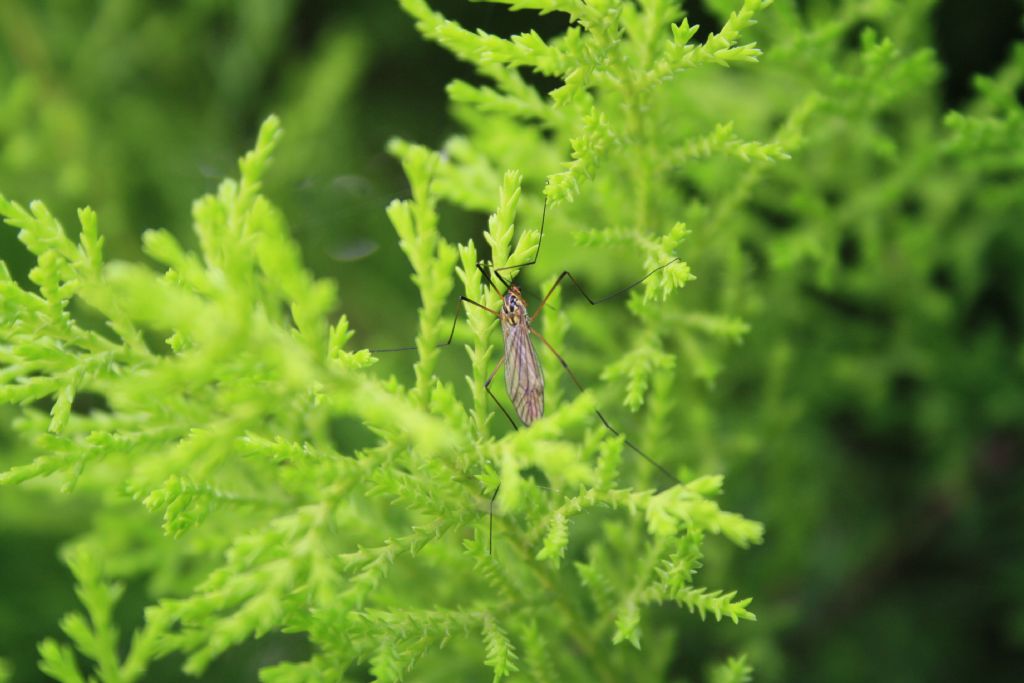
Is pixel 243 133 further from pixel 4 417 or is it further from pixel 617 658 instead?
pixel 617 658

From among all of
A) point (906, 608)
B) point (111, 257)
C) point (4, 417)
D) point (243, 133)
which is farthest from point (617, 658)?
point (243, 133)

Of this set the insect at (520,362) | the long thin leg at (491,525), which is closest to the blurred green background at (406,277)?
Answer: the insect at (520,362)

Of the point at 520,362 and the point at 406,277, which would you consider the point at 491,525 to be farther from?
the point at 406,277

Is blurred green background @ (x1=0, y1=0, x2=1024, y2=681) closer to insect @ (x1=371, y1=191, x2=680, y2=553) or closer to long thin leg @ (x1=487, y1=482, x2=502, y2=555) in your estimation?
insect @ (x1=371, y1=191, x2=680, y2=553)

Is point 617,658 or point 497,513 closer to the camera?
point 497,513

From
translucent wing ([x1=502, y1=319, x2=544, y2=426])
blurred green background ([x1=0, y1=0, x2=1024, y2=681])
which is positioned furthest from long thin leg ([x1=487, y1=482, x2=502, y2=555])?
blurred green background ([x1=0, y1=0, x2=1024, y2=681])

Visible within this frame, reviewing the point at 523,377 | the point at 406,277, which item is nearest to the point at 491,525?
the point at 523,377
